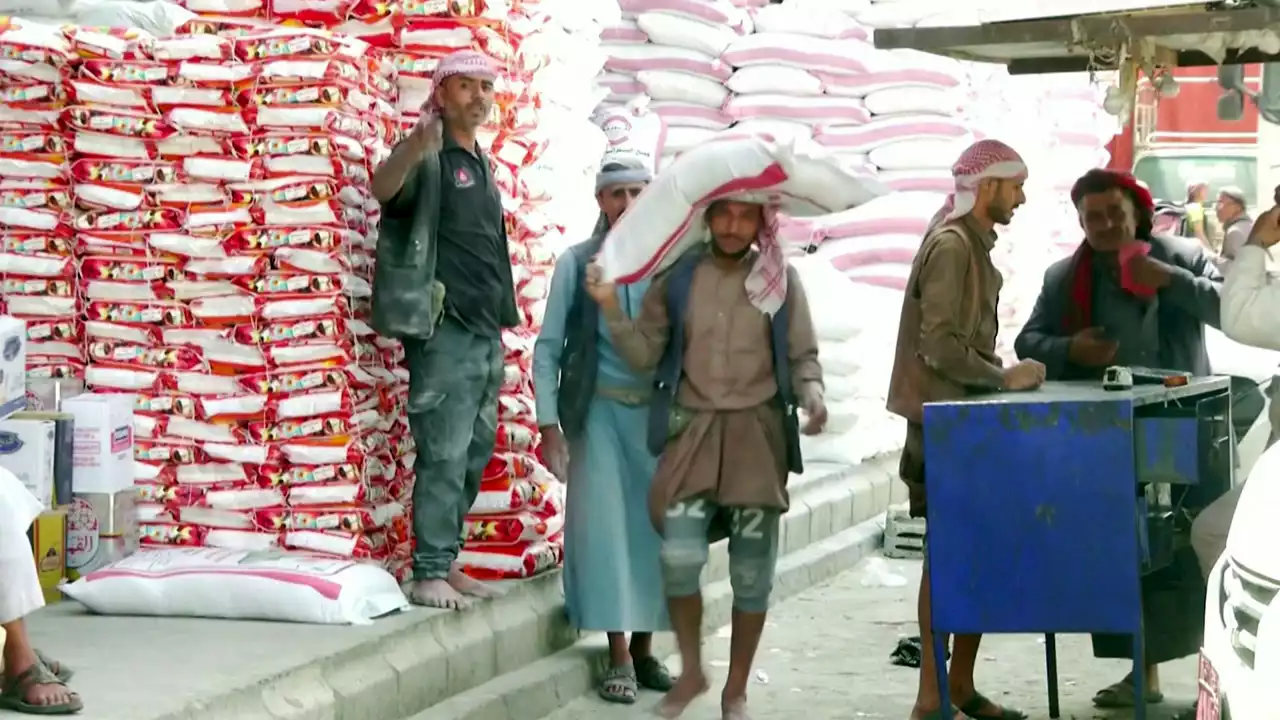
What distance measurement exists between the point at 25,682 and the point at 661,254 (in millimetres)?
2246

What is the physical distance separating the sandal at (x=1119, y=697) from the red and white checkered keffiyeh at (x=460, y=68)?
2866 millimetres

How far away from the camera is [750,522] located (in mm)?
5719

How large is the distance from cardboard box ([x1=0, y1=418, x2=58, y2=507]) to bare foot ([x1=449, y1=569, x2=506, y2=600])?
4.30 feet

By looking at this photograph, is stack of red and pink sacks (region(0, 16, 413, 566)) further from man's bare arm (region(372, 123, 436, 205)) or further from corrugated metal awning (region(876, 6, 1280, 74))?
corrugated metal awning (region(876, 6, 1280, 74))

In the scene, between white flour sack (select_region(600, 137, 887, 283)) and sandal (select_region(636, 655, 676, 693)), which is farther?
sandal (select_region(636, 655, 676, 693))

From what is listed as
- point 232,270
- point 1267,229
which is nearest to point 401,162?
point 232,270

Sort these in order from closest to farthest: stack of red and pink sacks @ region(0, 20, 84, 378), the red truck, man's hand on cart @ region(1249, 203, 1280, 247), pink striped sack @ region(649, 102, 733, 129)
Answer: man's hand on cart @ region(1249, 203, 1280, 247)
stack of red and pink sacks @ region(0, 20, 84, 378)
pink striped sack @ region(649, 102, 733, 129)
the red truck

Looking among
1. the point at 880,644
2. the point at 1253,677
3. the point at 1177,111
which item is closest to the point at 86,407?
the point at 880,644

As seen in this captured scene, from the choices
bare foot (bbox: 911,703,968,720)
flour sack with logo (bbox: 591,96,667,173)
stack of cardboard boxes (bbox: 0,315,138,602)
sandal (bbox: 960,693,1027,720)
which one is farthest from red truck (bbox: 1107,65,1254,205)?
stack of cardboard boxes (bbox: 0,315,138,602)

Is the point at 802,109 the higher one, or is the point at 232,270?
the point at 802,109

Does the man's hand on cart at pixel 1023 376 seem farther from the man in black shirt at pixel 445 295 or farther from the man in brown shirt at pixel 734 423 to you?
the man in black shirt at pixel 445 295

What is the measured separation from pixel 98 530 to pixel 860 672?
2.75m

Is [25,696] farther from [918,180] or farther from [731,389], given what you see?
[918,180]

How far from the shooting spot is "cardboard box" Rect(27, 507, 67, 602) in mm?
6012
